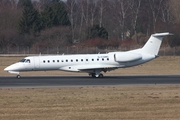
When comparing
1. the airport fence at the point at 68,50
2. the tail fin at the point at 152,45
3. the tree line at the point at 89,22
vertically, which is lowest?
the tail fin at the point at 152,45

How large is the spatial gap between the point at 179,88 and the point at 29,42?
53058 mm

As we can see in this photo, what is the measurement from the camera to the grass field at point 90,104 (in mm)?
18125

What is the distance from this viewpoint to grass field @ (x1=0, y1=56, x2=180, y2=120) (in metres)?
18.1

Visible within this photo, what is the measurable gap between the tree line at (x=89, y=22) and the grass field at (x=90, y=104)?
145 ft

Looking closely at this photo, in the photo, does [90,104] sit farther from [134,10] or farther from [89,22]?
[89,22]

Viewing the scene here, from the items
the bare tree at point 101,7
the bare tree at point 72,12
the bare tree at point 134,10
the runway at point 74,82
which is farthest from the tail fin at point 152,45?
the bare tree at point 101,7

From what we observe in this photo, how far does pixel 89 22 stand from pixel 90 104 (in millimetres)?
80216

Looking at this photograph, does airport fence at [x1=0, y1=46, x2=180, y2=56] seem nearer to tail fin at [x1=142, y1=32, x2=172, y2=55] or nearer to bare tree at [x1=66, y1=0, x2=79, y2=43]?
bare tree at [x1=66, y1=0, x2=79, y2=43]

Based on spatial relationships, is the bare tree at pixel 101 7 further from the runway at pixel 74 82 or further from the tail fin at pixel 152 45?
the runway at pixel 74 82

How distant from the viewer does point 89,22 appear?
331ft

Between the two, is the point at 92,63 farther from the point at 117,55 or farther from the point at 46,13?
the point at 46,13

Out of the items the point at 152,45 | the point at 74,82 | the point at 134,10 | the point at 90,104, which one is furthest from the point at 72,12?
the point at 90,104

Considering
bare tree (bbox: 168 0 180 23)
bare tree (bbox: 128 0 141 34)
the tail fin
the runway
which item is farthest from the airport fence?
the runway

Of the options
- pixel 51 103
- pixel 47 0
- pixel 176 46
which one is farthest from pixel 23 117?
pixel 47 0
